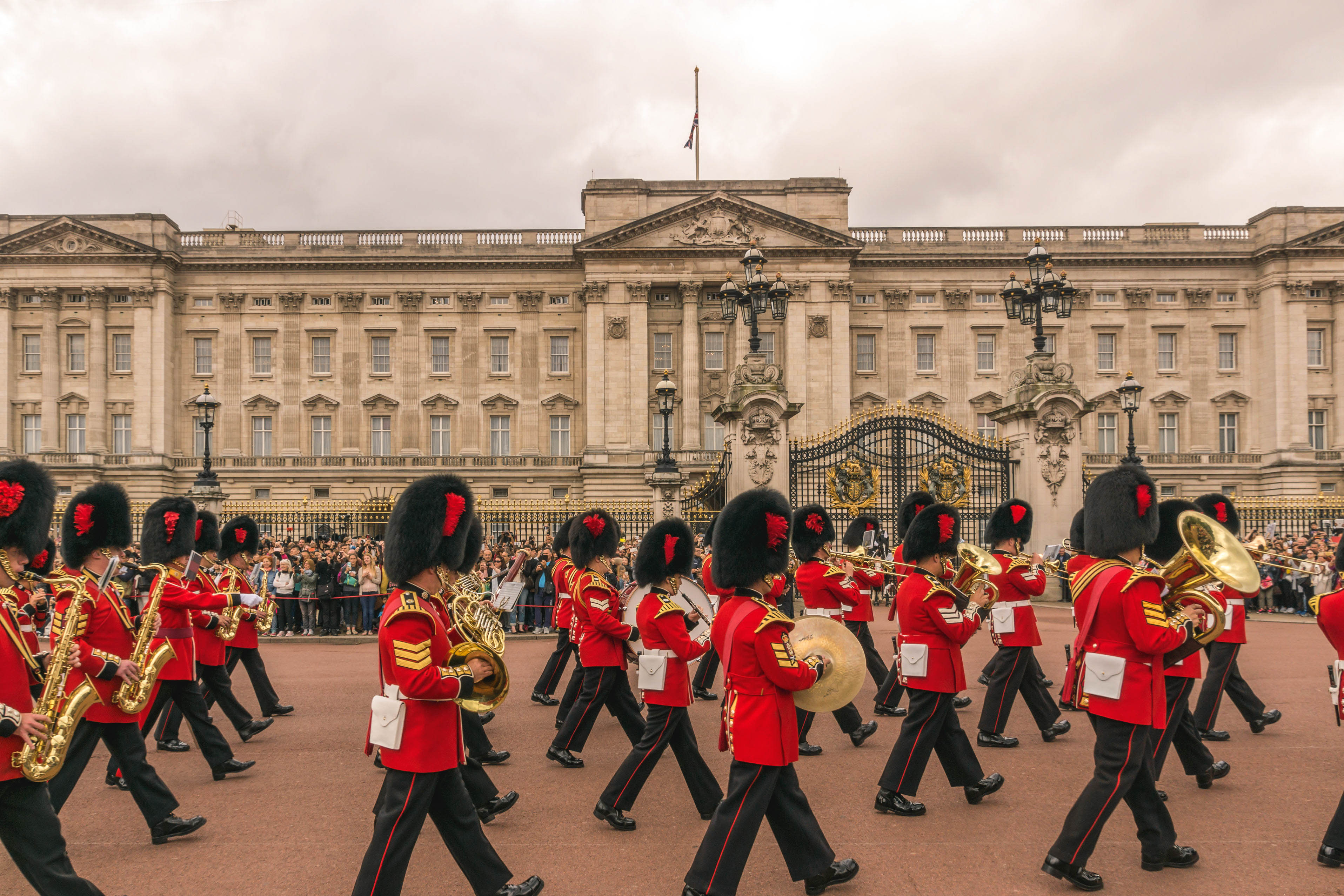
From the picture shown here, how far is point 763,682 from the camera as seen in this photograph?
193 inches

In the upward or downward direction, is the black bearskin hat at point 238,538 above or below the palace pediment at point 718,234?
below

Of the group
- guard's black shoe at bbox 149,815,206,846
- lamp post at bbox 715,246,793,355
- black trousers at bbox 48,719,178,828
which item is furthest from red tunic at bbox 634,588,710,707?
lamp post at bbox 715,246,793,355

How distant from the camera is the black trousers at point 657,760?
6008 mm

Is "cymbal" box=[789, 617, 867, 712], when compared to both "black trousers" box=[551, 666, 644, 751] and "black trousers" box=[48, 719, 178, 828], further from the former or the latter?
"black trousers" box=[48, 719, 178, 828]

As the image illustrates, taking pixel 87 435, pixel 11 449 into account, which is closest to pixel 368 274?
pixel 87 435

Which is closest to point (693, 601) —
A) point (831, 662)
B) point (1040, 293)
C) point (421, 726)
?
point (831, 662)

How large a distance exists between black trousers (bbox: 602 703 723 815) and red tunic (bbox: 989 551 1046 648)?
321 centimetres

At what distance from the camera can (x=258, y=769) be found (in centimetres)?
771

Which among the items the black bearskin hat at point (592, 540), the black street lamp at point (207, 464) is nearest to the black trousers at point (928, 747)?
the black bearskin hat at point (592, 540)

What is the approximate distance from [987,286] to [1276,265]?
13454 mm

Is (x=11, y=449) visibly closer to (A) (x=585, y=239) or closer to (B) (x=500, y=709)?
(A) (x=585, y=239)

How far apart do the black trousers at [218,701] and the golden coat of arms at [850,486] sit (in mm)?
11709

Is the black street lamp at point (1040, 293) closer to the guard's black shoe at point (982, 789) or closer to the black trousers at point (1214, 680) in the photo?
the black trousers at point (1214, 680)

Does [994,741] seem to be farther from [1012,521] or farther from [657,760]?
[657,760]
